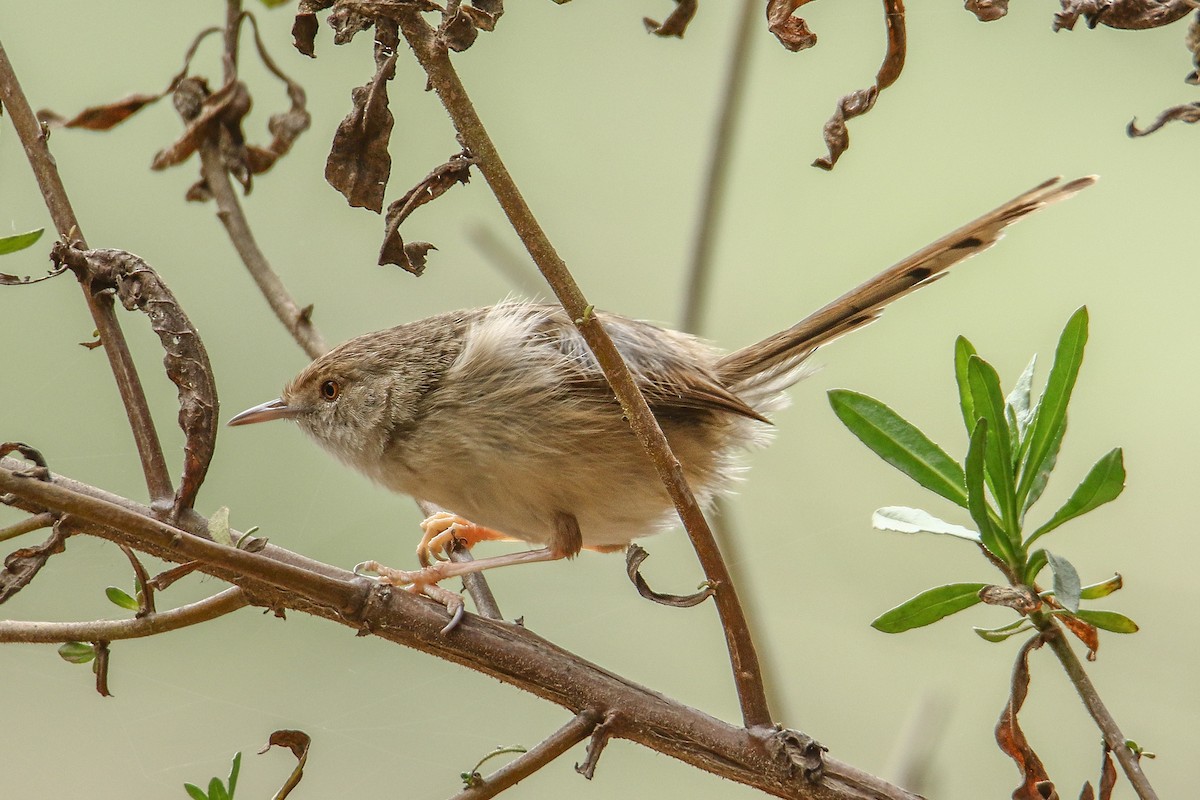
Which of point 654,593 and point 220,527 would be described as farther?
point 654,593

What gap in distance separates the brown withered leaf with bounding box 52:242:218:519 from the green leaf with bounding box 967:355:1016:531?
1.40 metres

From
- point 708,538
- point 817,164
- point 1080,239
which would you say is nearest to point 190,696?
point 708,538

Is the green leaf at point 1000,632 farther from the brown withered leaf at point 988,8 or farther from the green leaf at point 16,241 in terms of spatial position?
the green leaf at point 16,241

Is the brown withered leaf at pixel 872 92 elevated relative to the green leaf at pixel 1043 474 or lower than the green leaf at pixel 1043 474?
elevated

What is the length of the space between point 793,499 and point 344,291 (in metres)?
2.35

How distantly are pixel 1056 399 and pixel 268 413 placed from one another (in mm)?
2401

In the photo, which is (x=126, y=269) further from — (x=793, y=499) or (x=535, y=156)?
(x=793, y=499)

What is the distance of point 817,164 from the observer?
1855 millimetres

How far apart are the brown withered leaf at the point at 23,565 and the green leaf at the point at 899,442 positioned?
1.38m

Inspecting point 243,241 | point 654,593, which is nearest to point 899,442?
point 654,593

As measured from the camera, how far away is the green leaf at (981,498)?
66.7 inches

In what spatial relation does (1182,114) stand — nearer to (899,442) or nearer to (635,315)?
(899,442)

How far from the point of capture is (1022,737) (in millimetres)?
1805

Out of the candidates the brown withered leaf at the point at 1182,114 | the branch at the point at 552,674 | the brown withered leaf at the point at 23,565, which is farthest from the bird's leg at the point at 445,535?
the brown withered leaf at the point at 1182,114
